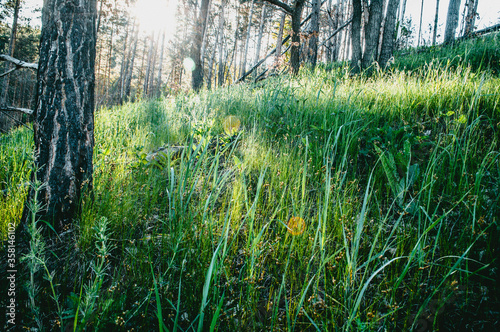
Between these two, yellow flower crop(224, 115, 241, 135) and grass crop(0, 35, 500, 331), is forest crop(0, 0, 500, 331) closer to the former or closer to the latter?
Result: grass crop(0, 35, 500, 331)

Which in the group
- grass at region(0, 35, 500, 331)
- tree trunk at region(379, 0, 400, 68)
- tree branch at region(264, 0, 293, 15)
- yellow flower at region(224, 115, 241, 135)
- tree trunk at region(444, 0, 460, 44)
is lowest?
grass at region(0, 35, 500, 331)

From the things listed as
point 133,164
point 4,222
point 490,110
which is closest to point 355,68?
point 490,110

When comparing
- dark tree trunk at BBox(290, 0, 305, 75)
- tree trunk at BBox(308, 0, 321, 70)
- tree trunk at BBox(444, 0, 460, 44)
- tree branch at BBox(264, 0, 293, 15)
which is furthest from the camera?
tree trunk at BBox(444, 0, 460, 44)

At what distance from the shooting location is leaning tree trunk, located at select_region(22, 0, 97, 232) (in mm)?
1507

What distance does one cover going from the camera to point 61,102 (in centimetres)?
153

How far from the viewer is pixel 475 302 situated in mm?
926

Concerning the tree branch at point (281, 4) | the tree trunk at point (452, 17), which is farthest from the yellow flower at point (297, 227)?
the tree trunk at point (452, 17)

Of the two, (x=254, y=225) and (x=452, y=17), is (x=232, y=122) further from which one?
(x=452, y=17)

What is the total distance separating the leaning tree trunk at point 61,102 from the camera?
59.3 inches

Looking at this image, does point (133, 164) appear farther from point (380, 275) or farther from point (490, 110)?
point (490, 110)

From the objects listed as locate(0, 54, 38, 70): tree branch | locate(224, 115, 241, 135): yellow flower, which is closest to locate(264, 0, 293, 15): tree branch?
locate(224, 115, 241, 135): yellow flower

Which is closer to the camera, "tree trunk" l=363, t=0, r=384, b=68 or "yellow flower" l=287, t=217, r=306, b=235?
"yellow flower" l=287, t=217, r=306, b=235

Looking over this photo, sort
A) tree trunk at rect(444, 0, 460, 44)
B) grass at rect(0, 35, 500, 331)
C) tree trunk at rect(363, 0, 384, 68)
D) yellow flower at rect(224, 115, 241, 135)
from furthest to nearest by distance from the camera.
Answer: tree trunk at rect(444, 0, 460, 44)
tree trunk at rect(363, 0, 384, 68)
yellow flower at rect(224, 115, 241, 135)
grass at rect(0, 35, 500, 331)

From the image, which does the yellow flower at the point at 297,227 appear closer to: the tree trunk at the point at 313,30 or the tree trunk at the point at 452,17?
the tree trunk at the point at 313,30
